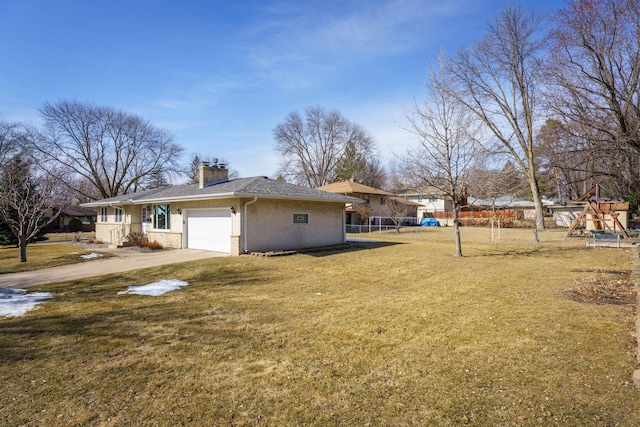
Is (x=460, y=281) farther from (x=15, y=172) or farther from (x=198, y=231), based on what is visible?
(x=15, y=172)

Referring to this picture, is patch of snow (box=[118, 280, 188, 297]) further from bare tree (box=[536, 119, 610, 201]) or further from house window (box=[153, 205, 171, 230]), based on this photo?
bare tree (box=[536, 119, 610, 201])

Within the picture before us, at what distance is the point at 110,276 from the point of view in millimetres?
10602

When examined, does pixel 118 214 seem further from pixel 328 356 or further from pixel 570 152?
pixel 570 152

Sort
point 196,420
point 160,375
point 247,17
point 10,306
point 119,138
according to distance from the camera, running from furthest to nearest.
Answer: point 119,138
point 247,17
point 10,306
point 160,375
point 196,420

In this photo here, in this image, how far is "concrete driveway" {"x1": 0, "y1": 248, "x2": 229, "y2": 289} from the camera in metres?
10.3

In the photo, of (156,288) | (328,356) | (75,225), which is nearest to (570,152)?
(328,356)

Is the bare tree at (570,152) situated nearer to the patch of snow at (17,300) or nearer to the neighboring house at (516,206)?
the neighboring house at (516,206)

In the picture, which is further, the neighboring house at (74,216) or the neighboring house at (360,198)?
the neighboring house at (74,216)

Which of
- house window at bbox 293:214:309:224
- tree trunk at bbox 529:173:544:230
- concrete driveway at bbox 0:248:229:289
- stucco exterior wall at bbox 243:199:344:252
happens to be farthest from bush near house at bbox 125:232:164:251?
tree trunk at bbox 529:173:544:230

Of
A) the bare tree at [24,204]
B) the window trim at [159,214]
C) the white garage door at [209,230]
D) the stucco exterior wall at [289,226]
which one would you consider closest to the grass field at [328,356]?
the stucco exterior wall at [289,226]

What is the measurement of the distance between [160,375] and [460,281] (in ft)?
25.0

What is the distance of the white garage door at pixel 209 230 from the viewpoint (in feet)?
49.4

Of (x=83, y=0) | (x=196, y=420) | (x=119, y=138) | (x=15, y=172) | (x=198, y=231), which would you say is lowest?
(x=196, y=420)

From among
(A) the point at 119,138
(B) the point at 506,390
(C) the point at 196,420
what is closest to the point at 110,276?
(C) the point at 196,420
